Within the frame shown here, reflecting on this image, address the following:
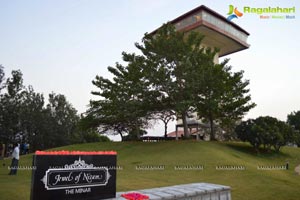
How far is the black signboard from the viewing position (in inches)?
220

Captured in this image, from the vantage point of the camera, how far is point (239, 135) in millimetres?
28531

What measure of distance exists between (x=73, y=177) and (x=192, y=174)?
36.1 feet

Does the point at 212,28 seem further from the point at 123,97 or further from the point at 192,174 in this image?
the point at 192,174

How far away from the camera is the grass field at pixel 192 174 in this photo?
10741 mm

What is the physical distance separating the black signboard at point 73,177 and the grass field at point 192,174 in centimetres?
353

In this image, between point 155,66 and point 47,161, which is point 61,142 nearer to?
point 155,66

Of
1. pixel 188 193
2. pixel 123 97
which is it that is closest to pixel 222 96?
pixel 123 97

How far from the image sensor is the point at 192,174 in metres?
15.7

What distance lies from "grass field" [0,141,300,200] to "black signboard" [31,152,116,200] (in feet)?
11.6

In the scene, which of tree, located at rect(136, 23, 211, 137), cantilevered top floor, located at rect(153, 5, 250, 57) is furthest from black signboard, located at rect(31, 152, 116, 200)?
cantilevered top floor, located at rect(153, 5, 250, 57)

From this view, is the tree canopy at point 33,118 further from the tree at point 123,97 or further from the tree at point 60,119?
the tree at point 123,97

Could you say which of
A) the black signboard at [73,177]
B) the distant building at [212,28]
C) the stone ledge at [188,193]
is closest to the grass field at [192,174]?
the stone ledge at [188,193]

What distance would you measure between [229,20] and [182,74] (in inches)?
1138

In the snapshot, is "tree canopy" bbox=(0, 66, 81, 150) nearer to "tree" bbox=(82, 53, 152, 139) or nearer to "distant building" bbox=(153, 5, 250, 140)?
"tree" bbox=(82, 53, 152, 139)
